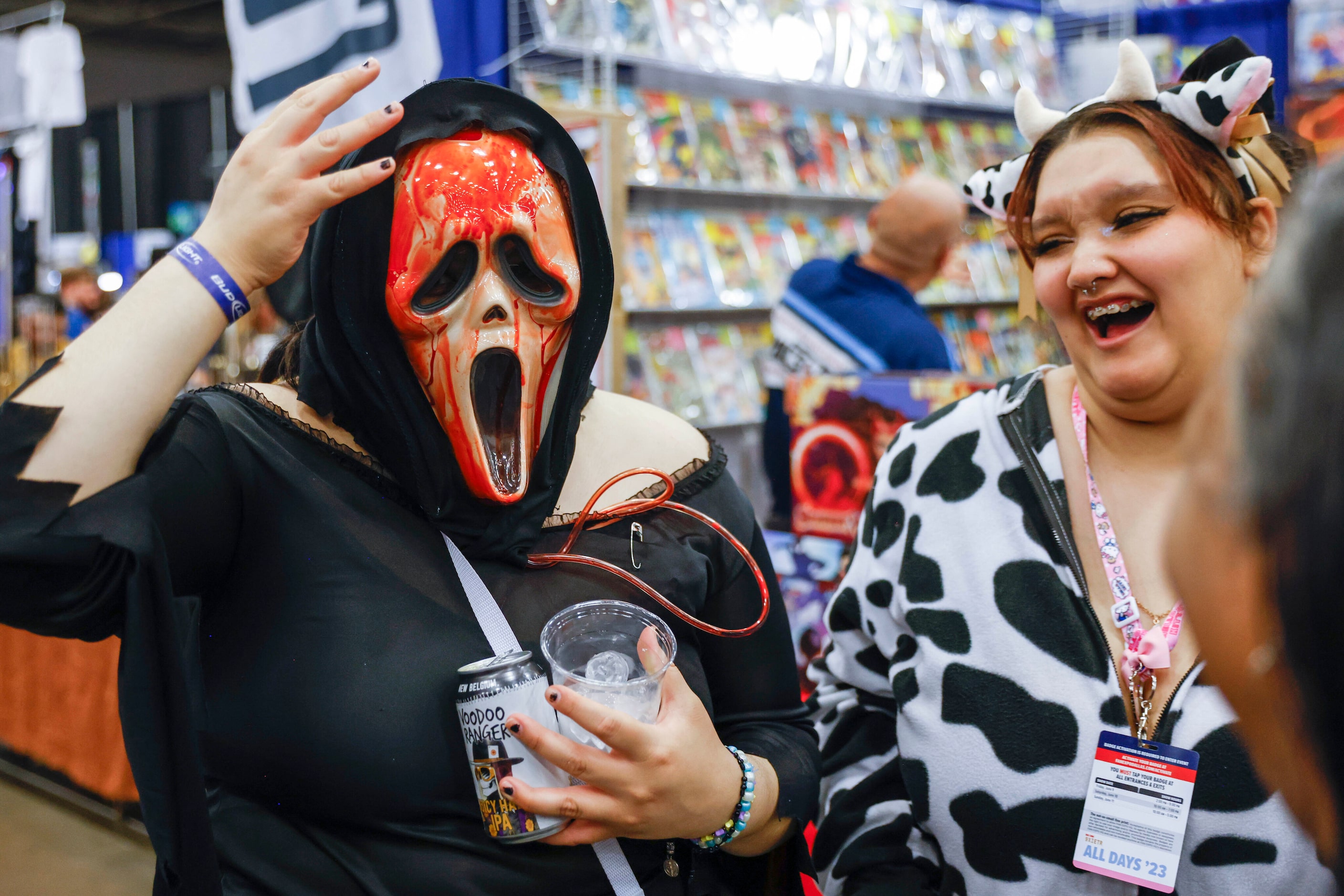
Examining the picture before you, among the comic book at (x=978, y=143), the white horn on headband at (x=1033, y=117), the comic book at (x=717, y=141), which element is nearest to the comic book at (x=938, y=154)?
the comic book at (x=978, y=143)

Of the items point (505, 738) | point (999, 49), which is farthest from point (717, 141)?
point (505, 738)

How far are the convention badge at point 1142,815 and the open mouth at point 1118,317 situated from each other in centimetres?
46

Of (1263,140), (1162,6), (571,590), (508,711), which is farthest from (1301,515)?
(1162,6)

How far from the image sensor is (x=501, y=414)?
1.10 meters

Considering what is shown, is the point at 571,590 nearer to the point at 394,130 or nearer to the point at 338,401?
the point at 338,401

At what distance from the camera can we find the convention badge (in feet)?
3.55

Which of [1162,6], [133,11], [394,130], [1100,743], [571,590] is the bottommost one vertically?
[1100,743]

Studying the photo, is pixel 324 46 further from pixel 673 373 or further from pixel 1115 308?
pixel 1115 308

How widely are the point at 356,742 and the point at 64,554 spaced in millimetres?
306

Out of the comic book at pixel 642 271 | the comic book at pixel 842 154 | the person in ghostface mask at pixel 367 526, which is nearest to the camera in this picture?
the person in ghostface mask at pixel 367 526

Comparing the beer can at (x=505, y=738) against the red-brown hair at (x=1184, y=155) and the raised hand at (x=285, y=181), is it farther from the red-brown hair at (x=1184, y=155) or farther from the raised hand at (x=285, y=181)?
the red-brown hair at (x=1184, y=155)

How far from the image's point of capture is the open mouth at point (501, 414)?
108 cm

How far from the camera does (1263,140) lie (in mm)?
1273

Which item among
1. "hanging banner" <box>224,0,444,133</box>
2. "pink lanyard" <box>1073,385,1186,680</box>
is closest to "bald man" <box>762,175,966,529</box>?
"hanging banner" <box>224,0,444,133</box>
